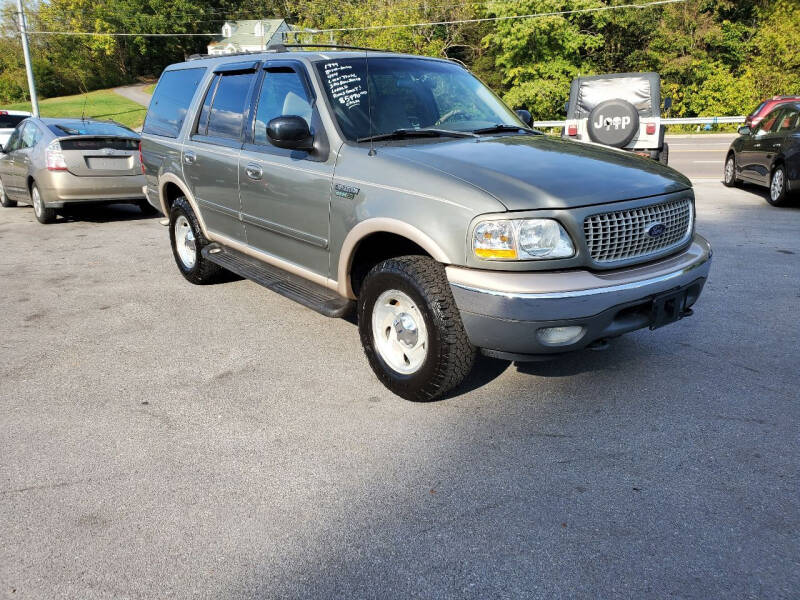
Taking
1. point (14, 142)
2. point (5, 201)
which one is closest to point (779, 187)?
point (14, 142)

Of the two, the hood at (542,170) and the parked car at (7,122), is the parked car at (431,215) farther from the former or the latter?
the parked car at (7,122)

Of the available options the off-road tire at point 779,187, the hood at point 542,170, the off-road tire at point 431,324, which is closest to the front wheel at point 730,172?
the off-road tire at point 779,187

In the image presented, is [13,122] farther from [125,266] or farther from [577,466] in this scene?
[577,466]

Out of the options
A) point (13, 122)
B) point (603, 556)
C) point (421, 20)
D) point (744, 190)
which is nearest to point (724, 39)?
point (421, 20)

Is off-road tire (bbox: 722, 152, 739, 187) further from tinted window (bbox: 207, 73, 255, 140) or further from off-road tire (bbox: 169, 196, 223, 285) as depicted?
tinted window (bbox: 207, 73, 255, 140)

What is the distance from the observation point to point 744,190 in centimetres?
1216

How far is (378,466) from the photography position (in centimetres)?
311

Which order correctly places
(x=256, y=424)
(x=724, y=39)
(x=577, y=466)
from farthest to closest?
(x=724, y=39)
(x=256, y=424)
(x=577, y=466)

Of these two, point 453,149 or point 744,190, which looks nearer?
point 453,149

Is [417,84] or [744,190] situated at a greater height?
[417,84]

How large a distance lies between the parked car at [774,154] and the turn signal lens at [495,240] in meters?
8.50

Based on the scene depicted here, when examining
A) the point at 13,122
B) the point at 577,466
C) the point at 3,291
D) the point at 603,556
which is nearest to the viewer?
the point at 603,556

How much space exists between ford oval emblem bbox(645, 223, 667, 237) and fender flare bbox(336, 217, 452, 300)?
43.1 inches

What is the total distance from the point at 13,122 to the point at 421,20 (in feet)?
115
